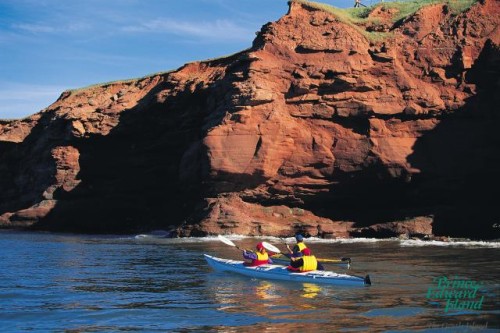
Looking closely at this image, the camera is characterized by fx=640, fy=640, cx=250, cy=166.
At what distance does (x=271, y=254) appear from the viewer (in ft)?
83.1

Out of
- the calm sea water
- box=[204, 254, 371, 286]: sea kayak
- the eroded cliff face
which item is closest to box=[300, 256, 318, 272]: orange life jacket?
box=[204, 254, 371, 286]: sea kayak

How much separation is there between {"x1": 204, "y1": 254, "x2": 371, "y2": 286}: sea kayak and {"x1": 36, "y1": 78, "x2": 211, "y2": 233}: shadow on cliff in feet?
84.2

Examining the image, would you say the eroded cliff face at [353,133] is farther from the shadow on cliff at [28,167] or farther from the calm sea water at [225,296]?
the shadow on cliff at [28,167]

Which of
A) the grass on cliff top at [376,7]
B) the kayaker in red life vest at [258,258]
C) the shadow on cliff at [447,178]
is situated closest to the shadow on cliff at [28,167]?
the grass on cliff top at [376,7]

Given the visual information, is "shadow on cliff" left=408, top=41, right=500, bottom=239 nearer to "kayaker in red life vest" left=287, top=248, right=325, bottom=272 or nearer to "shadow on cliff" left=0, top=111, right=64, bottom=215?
"kayaker in red life vest" left=287, top=248, right=325, bottom=272

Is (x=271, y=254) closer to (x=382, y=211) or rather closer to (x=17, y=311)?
(x=17, y=311)

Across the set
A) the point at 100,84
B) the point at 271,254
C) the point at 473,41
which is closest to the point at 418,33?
the point at 473,41

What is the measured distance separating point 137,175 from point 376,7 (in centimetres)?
2365

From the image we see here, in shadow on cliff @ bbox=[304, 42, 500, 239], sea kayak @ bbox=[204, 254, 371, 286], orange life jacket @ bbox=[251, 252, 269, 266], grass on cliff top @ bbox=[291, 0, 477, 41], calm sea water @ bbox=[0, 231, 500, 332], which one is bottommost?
calm sea water @ bbox=[0, 231, 500, 332]

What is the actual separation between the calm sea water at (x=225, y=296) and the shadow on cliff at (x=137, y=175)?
21.8 meters

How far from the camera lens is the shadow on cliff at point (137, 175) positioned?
50.9 metres

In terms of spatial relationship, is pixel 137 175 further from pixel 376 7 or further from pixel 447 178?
pixel 447 178

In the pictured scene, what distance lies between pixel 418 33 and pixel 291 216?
15.6 meters

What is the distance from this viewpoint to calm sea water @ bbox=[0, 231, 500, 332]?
534 inches
